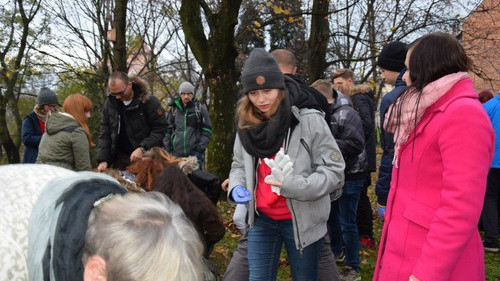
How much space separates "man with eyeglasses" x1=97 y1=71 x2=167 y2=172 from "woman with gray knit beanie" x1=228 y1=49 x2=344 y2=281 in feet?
7.47

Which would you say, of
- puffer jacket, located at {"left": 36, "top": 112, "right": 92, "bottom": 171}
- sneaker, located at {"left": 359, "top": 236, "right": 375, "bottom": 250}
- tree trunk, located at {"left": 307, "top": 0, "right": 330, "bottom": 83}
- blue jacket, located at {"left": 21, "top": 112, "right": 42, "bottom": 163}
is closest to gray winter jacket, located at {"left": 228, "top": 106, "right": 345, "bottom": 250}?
puffer jacket, located at {"left": 36, "top": 112, "right": 92, "bottom": 171}

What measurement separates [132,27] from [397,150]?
15479 mm

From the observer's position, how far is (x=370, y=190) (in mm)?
11188

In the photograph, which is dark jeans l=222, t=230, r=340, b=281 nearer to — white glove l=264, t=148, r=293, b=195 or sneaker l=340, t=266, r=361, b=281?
white glove l=264, t=148, r=293, b=195

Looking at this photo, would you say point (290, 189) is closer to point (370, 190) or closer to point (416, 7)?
point (370, 190)

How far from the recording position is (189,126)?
769 centimetres

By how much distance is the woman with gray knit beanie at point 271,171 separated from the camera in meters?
2.61

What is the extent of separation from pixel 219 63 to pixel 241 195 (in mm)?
4502

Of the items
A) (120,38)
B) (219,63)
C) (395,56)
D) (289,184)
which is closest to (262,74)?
(289,184)

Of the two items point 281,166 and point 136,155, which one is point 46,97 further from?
point 281,166

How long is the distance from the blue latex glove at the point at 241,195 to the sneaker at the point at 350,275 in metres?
2.03

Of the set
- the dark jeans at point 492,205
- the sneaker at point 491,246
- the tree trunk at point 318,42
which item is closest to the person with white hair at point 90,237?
the dark jeans at point 492,205

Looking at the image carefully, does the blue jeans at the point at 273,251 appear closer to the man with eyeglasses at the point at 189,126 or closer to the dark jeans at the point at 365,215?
the dark jeans at the point at 365,215

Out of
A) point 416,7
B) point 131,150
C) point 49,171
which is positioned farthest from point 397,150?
point 416,7
